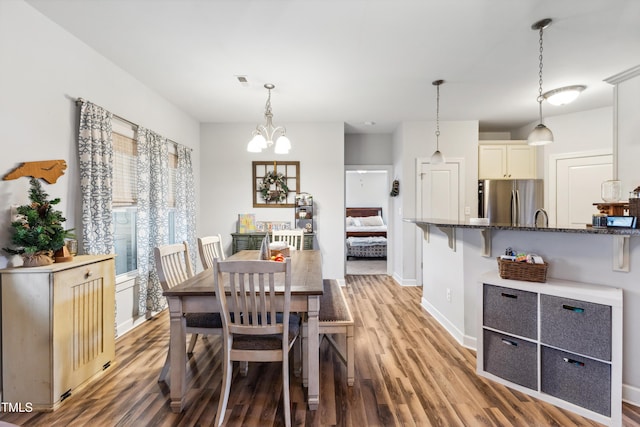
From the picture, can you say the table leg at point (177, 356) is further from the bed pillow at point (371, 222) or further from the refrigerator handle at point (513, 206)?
the bed pillow at point (371, 222)

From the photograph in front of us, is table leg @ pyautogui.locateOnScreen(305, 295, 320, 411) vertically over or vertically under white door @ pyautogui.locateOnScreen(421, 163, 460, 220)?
under

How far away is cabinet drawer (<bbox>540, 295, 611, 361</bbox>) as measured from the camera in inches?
69.6

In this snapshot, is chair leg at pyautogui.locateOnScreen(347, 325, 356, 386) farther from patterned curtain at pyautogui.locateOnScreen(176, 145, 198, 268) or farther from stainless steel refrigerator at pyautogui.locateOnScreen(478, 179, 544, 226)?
stainless steel refrigerator at pyautogui.locateOnScreen(478, 179, 544, 226)

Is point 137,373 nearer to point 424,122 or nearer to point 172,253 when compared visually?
point 172,253

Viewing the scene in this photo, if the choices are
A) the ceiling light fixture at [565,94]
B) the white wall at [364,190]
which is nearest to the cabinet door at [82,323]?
the ceiling light fixture at [565,94]

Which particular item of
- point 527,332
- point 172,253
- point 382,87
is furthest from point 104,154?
point 527,332

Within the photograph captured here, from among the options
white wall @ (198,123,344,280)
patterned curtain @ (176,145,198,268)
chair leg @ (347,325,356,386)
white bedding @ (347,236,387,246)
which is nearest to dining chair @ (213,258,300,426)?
chair leg @ (347,325,356,386)

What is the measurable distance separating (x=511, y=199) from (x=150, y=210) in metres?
5.22

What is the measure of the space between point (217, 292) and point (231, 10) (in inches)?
76.9

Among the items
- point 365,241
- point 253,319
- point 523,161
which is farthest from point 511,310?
point 365,241

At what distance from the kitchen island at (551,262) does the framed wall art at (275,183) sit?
2.51 meters

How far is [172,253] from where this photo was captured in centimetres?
236

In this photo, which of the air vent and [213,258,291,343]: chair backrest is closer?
[213,258,291,343]: chair backrest

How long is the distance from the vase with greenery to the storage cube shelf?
3.01 meters
